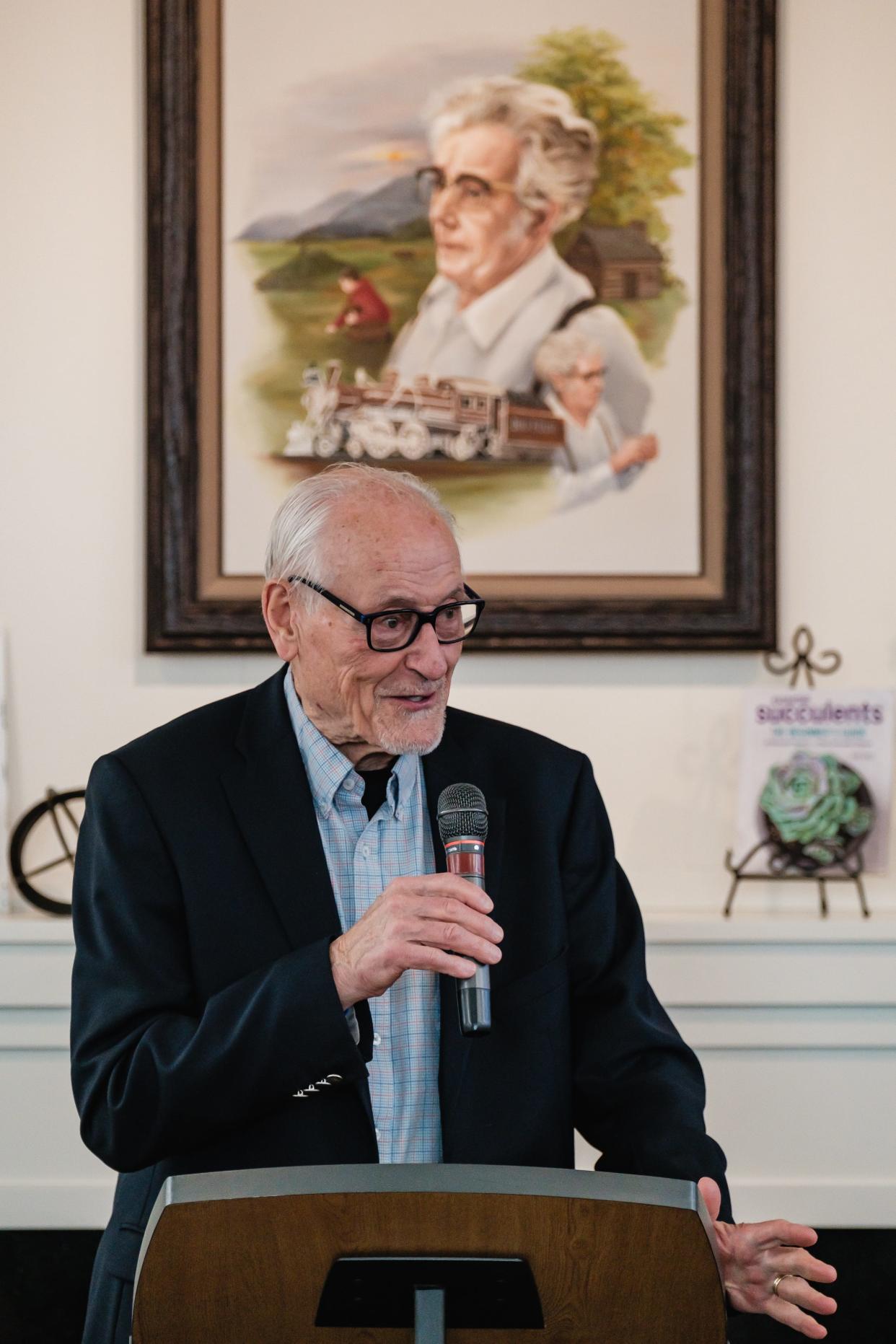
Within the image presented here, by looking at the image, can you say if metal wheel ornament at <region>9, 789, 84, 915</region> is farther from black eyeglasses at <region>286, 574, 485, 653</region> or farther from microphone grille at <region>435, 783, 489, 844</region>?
microphone grille at <region>435, 783, 489, 844</region>

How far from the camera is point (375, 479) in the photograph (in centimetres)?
178

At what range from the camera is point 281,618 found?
1.81 meters

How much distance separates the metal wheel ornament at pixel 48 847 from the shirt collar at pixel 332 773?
1094mm

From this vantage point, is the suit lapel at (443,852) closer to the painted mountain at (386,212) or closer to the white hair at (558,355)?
the white hair at (558,355)

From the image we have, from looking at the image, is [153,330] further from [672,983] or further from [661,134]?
[672,983]

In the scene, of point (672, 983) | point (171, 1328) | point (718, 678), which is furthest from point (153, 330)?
point (171, 1328)

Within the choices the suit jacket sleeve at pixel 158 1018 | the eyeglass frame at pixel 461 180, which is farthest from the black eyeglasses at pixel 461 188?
the suit jacket sleeve at pixel 158 1018

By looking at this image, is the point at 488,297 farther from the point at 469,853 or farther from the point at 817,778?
the point at 469,853

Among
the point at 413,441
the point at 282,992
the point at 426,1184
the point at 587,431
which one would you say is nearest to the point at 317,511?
the point at 282,992

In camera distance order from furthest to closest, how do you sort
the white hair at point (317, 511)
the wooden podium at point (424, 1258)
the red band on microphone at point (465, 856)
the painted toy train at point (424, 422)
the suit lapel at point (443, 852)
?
the painted toy train at point (424, 422) < the white hair at point (317, 511) < the suit lapel at point (443, 852) < the red band on microphone at point (465, 856) < the wooden podium at point (424, 1258)

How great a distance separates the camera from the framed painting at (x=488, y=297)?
9.15 ft

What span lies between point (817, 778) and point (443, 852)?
1.19m

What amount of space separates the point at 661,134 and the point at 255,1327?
7.97ft

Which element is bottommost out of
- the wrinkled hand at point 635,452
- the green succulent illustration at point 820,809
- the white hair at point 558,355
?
the green succulent illustration at point 820,809
